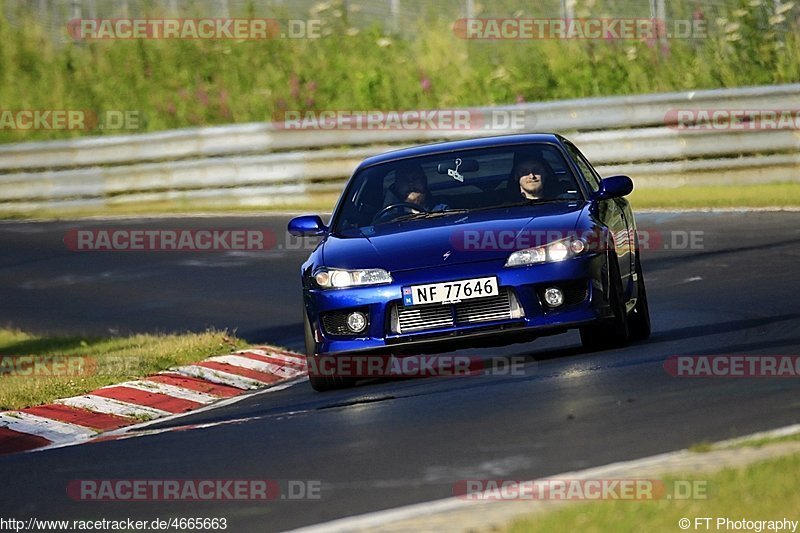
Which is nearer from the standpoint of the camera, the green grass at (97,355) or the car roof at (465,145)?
the green grass at (97,355)

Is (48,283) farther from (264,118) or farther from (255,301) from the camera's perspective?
(264,118)

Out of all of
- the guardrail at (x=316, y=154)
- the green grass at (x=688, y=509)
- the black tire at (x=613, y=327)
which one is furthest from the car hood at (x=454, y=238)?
the guardrail at (x=316, y=154)

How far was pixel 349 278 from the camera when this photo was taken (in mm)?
10031

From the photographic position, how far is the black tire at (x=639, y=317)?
36.3ft

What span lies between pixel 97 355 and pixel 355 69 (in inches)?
643

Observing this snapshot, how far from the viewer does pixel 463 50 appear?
91.3 ft

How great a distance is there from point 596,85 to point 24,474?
59.5 ft

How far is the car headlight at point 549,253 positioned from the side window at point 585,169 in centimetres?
144

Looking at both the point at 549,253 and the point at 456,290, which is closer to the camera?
the point at 456,290

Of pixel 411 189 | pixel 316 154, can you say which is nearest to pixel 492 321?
pixel 411 189

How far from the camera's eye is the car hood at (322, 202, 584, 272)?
32.3 feet

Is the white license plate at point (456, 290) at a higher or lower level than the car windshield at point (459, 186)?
lower

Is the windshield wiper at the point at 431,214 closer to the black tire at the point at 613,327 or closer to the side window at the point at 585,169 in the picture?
the side window at the point at 585,169

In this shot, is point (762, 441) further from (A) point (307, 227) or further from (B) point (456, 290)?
(A) point (307, 227)
